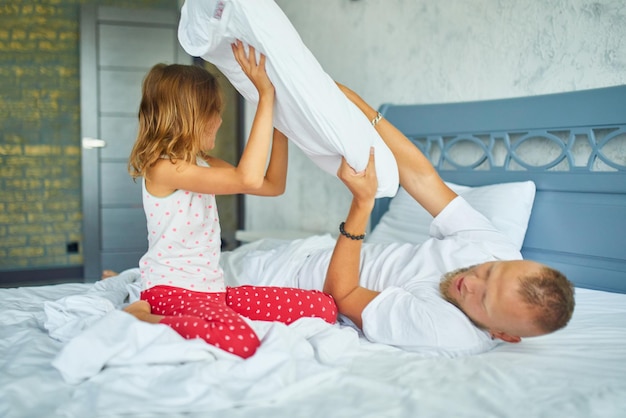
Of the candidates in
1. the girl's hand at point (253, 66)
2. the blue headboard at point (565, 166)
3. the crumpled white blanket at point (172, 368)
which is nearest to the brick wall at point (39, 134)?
the blue headboard at point (565, 166)

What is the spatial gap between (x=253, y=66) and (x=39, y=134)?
3.99 metres

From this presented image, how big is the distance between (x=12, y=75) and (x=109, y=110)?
89 centimetres

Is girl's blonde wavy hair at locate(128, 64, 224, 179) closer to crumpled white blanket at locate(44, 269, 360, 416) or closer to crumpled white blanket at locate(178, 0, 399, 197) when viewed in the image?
crumpled white blanket at locate(178, 0, 399, 197)

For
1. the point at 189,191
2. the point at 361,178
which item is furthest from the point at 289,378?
the point at 189,191

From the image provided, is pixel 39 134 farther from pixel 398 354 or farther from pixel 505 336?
pixel 505 336

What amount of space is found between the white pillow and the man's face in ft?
2.15

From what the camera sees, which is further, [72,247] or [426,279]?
[72,247]

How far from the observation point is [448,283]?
1.46 m

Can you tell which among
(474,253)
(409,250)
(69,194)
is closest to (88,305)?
(409,250)

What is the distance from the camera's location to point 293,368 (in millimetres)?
1100

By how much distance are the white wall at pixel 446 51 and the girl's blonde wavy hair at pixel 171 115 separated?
4.28ft

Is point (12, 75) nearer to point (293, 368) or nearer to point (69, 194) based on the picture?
point (69, 194)

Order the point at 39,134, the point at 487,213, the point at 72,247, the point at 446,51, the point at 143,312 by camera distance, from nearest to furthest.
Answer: the point at 143,312, the point at 487,213, the point at 446,51, the point at 39,134, the point at 72,247

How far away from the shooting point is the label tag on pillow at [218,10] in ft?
4.24
